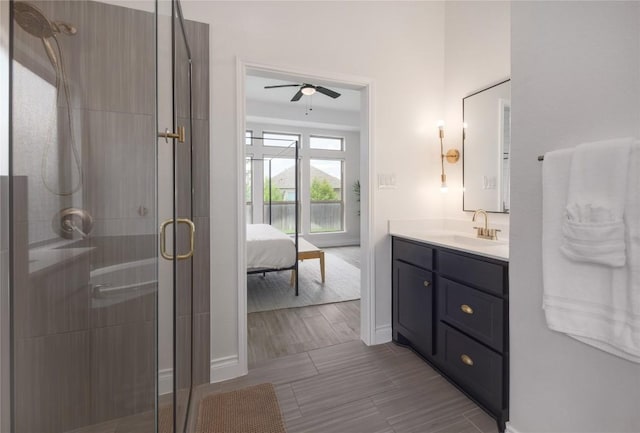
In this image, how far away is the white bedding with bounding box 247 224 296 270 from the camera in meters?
3.40

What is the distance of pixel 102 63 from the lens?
2.79 ft

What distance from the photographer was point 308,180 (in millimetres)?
6730

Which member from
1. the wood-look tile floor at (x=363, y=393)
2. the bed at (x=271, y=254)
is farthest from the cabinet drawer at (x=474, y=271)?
the bed at (x=271, y=254)

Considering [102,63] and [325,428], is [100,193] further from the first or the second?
[325,428]

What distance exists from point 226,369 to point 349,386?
833mm

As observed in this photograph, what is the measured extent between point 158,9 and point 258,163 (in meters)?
5.33

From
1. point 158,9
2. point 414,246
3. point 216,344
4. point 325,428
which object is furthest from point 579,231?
point 216,344

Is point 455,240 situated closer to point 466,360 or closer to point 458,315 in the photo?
point 458,315

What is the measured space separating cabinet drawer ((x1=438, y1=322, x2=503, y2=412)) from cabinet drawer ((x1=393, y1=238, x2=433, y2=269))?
419 mm

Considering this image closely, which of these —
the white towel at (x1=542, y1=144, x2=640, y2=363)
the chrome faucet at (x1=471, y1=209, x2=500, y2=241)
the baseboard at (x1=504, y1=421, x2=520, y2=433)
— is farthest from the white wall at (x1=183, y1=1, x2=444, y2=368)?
the white towel at (x1=542, y1=144, x2=640, y2=363)

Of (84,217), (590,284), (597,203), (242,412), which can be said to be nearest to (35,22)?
(84,217)

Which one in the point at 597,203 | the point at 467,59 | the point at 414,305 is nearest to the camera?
the point at 597,203

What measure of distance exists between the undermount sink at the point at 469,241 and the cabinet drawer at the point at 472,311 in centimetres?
34

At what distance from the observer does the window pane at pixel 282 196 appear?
6.06m
